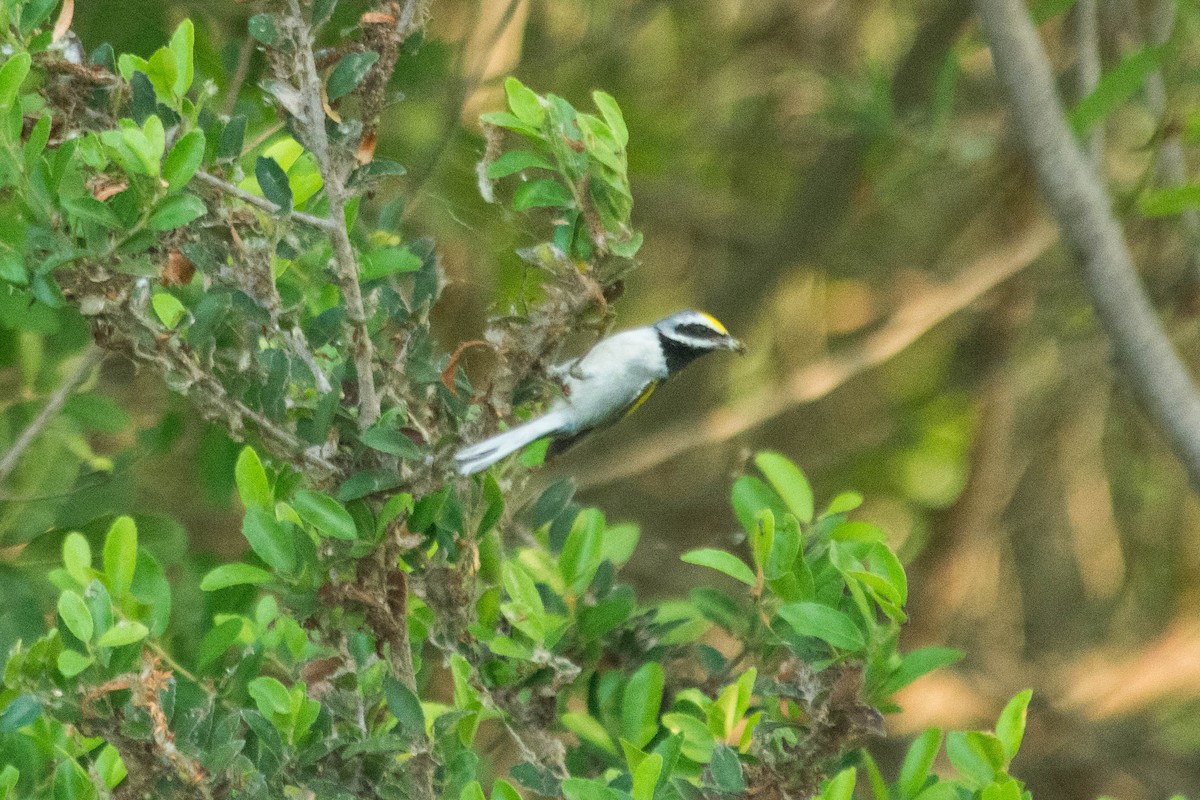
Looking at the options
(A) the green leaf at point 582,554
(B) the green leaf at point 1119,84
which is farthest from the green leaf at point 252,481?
(B) the green leaf at point 1119,84

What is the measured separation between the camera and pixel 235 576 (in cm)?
165

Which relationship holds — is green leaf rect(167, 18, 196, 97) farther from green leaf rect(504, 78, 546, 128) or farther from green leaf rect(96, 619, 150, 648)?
green leaf rect(96, 619, 150, 648)

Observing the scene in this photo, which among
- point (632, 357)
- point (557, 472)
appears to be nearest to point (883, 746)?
point (557, 472)

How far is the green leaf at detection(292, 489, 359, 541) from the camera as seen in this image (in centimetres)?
147

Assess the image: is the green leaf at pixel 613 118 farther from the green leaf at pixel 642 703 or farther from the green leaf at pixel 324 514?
the green leaf at pixel 642 703

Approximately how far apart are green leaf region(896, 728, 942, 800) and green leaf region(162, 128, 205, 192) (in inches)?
44.5

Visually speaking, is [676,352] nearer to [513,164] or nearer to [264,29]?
[513,164]

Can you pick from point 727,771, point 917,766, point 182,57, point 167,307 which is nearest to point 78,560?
point 167,307

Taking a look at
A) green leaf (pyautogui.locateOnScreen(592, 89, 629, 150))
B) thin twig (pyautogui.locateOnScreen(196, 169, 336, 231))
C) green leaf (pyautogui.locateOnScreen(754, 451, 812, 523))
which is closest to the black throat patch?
green leaf (pyautogui.locateOnScreen(754, 451, 812, 523))

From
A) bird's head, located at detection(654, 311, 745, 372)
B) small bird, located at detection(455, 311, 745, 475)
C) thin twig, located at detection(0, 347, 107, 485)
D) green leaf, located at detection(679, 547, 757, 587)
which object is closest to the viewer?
green leaf, located at detection(679, 547, 757, 587)

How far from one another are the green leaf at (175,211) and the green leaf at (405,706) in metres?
0.59

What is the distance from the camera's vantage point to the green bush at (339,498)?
1470 millimetres

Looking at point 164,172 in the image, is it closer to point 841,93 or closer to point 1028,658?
point 841,93

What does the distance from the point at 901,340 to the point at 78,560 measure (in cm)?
300
